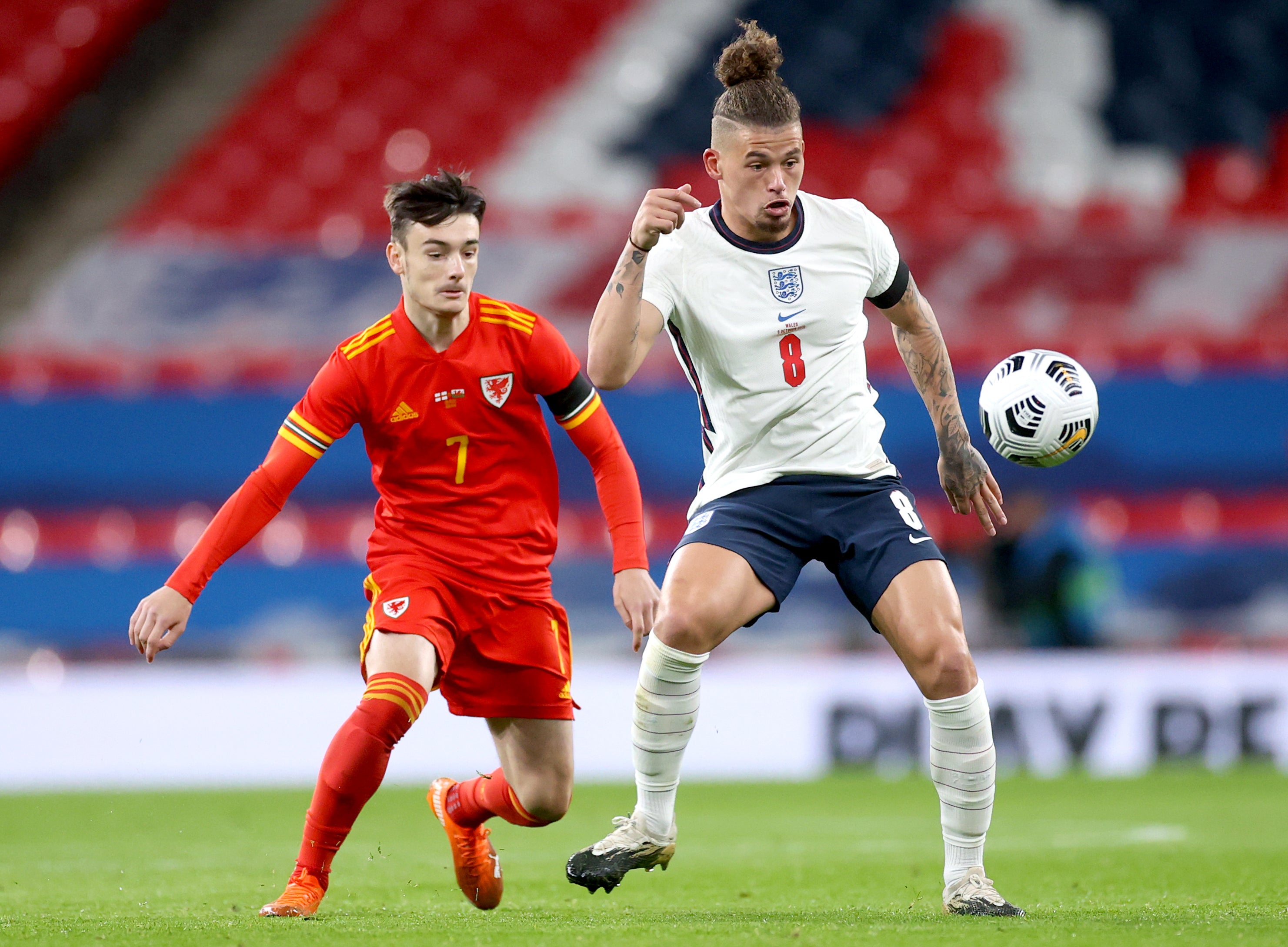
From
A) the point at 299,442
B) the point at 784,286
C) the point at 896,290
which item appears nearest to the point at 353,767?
the point at 299,442

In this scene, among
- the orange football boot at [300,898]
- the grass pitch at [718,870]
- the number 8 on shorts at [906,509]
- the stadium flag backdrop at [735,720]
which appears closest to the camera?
the grass pitch at [718,870]

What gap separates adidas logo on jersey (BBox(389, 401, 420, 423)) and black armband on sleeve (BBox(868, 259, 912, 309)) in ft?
4.14

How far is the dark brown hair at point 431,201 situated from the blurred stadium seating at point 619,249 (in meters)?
6.18

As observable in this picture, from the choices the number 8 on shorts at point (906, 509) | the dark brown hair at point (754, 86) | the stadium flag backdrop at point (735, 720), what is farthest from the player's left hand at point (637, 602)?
the stadium flag backdrop at point (735, 720)

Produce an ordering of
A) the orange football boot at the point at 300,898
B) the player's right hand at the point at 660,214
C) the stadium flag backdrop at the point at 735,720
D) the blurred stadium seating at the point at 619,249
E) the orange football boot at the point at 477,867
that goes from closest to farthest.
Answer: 1. the player's right hand at the point at 660,214
2. the orange football boot at the point at 300,898
3. the orange football boot at the point at 477,867
4. the stadium flag backdrop at the point at 735,720
5. the blurred stadium seating at the point at 619,249

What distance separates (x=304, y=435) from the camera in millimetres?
4531

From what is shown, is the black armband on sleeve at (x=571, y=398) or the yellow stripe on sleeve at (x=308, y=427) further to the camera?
the black armband on sleeve at (x=571, y=398)

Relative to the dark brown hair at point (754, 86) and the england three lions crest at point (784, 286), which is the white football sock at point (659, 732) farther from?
the dark brown hair at point (754, 86)

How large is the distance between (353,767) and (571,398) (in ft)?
3.77

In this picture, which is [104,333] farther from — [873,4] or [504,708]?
[504,708]

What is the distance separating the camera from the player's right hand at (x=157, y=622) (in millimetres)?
4211

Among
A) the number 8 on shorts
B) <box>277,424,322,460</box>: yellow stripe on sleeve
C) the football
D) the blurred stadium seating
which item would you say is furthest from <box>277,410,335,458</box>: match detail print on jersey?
the blurred stadium seating

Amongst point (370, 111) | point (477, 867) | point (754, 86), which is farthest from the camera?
A: point (370, 111)

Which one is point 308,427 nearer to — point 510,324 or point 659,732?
point 510,324
